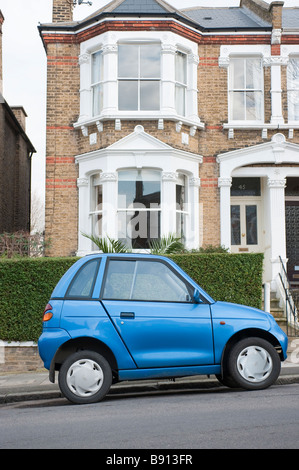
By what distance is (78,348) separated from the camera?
7105 millimetres

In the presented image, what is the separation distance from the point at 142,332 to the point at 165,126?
918cm

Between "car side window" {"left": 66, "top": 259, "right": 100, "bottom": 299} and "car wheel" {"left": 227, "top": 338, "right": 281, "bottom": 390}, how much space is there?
190 cm

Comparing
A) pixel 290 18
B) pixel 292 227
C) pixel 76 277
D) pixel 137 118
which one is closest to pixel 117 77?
pixel 137 118

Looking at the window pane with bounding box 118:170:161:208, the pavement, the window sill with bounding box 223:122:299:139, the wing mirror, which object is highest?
the window sill with bounding box 223:122:299:139

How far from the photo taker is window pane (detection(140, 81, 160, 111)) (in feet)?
50.6

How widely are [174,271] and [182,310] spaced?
20.1 inches

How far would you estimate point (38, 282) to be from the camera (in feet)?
35.8

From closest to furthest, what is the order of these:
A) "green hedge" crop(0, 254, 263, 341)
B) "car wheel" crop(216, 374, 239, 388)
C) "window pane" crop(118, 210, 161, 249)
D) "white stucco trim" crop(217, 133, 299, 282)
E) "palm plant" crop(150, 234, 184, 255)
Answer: "car wheel" crop(216, 374, 239, 388) < "green hedge" crop(0, 254, 263, 341) < "palm plant" crop(150, 234, 184, 255) < "window pane" crop(118, 210, 161, 249) < "white stucco trim" crop(217, 133, 299, 282)

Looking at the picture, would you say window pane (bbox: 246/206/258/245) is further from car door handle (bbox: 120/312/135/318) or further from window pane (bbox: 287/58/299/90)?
car door handle (bbox: 120/312/135/318)

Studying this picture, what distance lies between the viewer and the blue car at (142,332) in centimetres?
687

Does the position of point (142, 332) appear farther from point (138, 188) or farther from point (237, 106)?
point (237, 106)

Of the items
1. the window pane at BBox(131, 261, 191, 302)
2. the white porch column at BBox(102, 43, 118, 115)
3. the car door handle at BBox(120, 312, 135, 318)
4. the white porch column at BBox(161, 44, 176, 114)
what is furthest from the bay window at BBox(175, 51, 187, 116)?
the car door handle at BBox(120, 312, 135, 318)

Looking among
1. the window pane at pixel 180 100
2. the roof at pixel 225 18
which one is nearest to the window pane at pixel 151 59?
the window pane at pixel 180 100
